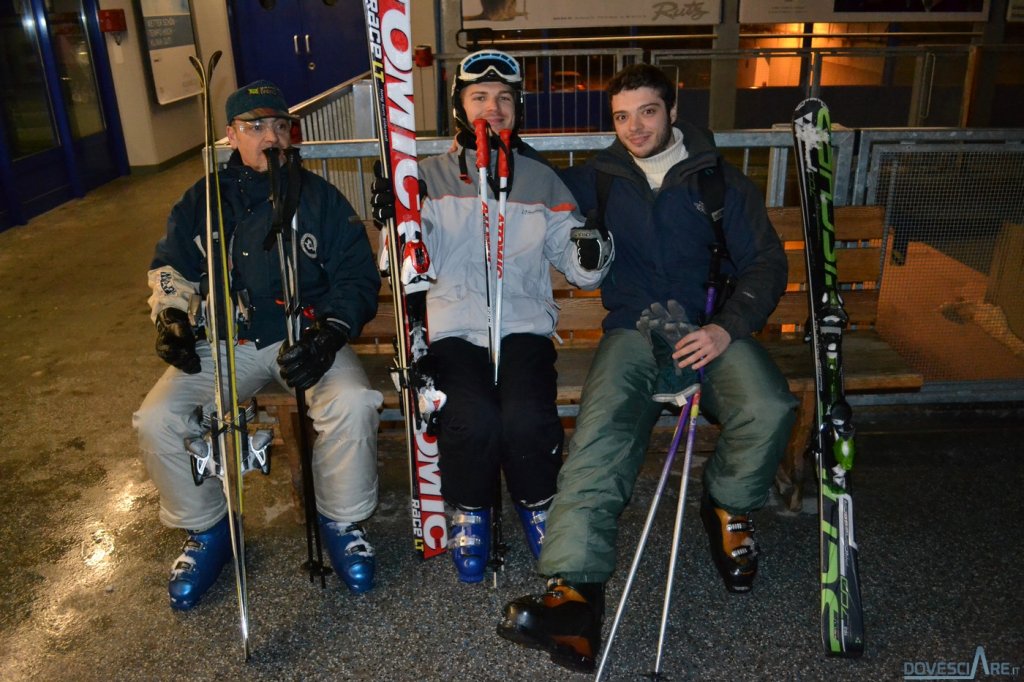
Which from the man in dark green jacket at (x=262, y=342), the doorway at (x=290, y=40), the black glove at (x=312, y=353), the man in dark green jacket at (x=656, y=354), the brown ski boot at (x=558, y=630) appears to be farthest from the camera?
the doorway at (x=290, y=40)

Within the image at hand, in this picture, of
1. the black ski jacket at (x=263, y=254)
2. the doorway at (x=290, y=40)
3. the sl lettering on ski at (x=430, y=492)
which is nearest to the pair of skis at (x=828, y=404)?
the sl lettering on ski at (x=430, y=492)

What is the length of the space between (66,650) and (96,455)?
152cm

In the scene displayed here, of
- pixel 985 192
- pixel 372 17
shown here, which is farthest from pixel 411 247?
pixel 985 192

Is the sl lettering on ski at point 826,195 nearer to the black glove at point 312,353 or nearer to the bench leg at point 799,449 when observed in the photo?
the bench leg at point 799,449

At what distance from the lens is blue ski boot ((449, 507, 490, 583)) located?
305cm

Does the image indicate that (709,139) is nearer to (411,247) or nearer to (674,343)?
(674,343)

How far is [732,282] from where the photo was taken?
3158 millimetres

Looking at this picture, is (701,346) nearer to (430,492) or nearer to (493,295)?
(493,295)

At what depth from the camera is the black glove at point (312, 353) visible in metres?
2.92

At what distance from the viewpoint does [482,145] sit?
2.99 m

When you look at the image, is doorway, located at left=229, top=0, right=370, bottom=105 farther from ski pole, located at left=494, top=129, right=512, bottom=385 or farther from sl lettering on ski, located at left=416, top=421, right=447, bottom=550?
sl lettering on ski, located at left=416, top=421, right=447, bottom=550

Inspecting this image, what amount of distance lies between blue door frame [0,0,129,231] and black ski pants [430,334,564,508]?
23.9 feet

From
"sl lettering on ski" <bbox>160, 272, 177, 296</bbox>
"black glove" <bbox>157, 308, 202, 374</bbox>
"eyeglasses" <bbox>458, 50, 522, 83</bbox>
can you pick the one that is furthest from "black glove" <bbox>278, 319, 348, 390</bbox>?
"eyeglasses" <bbox>458, 50, 522, 83</bbox>

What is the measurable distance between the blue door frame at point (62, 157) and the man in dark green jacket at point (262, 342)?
6.43 m
